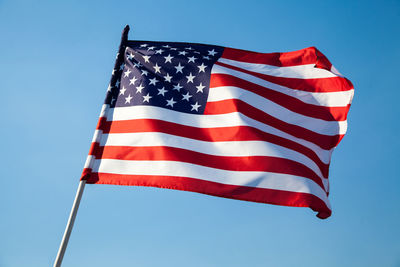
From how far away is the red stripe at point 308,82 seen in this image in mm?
9648

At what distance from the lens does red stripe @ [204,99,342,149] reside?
8898 mm

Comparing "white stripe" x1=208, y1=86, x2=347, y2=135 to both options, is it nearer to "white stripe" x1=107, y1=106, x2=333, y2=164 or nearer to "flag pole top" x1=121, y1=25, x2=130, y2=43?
"white stripe" x1=107, y1=106, x2=333, y2=164

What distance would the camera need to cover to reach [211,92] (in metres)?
9.19

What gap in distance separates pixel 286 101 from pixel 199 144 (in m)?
2.54

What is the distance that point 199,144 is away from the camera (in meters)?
8.38

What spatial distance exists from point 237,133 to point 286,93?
74.6 inches

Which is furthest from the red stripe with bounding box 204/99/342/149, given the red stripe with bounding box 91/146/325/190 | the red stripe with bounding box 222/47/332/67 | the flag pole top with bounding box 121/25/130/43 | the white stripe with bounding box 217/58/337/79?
the flag pole top with bounding box 121/25/130/43

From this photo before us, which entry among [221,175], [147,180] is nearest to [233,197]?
[221,175]

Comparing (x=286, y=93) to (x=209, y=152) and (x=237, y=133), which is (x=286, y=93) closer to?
(x=237, y=133)

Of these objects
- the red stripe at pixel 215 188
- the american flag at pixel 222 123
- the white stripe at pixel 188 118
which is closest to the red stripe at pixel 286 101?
the american flag at pixel 222 123

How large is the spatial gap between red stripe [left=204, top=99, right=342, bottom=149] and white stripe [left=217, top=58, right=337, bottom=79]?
130 centimetres

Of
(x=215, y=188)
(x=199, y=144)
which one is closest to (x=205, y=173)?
(x=215, y=188)

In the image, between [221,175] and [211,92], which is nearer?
[221,175]

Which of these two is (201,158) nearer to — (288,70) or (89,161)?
(89,161)
